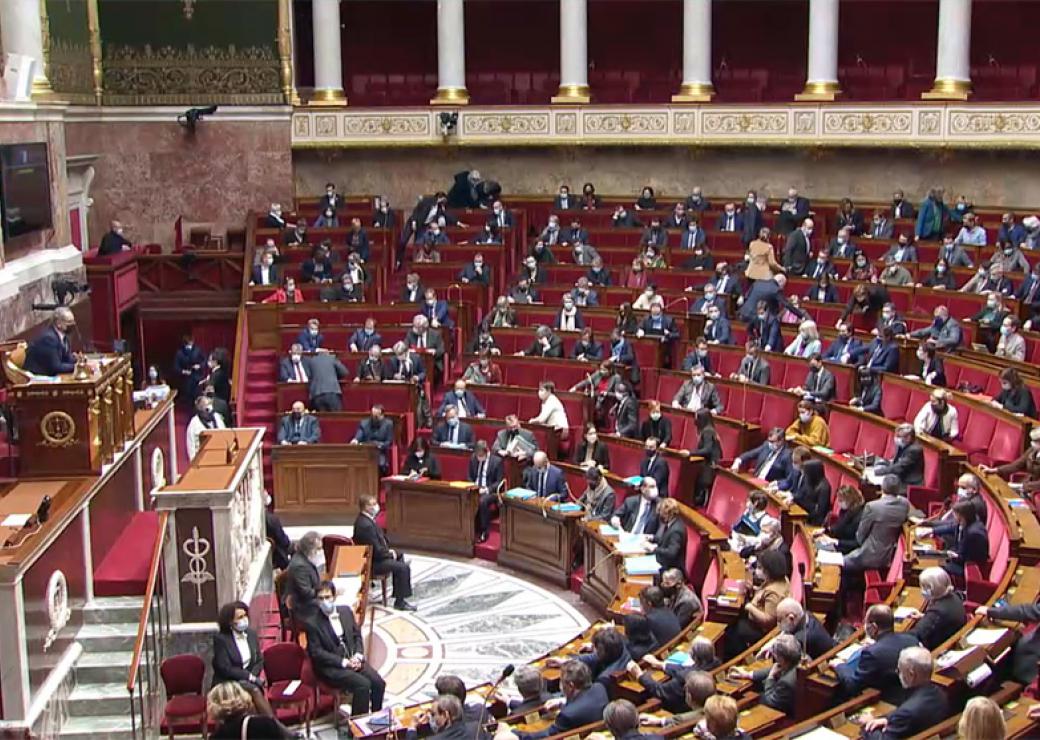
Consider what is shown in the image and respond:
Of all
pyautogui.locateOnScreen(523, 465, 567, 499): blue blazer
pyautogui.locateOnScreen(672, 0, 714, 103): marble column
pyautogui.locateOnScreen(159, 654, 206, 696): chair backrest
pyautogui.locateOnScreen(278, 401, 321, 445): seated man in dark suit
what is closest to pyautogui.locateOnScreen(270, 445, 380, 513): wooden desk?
pyautogui.locateOnScreen(278, 401, 321, 445): seated man in dark suit

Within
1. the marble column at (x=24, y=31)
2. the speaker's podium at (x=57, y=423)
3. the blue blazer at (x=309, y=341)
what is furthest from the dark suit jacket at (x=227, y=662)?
the marble column at (x=24, y=31)

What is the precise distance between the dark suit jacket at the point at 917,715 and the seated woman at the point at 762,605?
2.25m

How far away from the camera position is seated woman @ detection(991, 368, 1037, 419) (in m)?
11.2

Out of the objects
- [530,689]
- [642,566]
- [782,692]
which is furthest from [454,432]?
[782,692]

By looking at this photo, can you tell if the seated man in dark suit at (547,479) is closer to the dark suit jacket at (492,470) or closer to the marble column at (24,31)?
the dark suit jacket at (492,470)

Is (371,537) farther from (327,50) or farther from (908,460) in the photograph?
(327,50)

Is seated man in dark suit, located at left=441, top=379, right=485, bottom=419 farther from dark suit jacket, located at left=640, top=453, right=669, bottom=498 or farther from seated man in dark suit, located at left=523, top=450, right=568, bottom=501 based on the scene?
dark suit jacket, located at left=640, top=453, right=669, bottom=498

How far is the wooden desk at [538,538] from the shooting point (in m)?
11.7

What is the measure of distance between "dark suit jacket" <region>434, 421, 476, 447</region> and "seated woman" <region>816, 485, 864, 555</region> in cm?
456

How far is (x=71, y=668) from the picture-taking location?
28.1 feet

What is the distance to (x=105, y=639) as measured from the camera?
8875 millimetres

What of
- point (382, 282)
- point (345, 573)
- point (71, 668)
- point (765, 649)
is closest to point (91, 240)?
point (382, 282)

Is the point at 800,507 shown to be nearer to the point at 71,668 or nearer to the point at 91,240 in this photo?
the point at 71,668

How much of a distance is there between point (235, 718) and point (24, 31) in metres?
11.8
